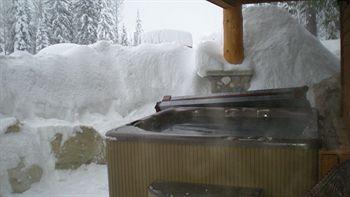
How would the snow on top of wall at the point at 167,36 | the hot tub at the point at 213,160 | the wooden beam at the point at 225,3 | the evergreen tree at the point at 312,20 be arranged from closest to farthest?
the hot tub at the point at 213,160
the wooden beam at the point at 225,3
the evergreen tree at the point at 312,20
the snow on top of wall at the point at 167,36

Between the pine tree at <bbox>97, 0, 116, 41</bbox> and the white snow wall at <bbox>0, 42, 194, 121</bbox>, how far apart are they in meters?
3.27

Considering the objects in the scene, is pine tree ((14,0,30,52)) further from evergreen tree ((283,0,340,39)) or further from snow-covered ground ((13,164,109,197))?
evergreen tree ((283,0,340,39))

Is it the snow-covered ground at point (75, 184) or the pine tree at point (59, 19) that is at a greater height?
the pine tree at point (59, 19)

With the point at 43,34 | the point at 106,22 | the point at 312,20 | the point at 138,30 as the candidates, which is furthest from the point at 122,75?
the point at 312,20

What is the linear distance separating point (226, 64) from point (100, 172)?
261cm

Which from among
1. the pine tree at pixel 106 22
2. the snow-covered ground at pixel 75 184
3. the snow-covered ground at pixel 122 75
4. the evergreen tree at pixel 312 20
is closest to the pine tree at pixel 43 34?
the pine tree at pixel 106 22

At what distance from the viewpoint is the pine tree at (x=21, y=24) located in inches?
322

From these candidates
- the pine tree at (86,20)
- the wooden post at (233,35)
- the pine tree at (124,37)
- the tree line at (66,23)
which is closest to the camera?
the wooden post at (233,35)

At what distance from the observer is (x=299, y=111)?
319 cm

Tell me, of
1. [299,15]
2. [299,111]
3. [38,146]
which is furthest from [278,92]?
[299,15]

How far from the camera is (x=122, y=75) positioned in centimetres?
600

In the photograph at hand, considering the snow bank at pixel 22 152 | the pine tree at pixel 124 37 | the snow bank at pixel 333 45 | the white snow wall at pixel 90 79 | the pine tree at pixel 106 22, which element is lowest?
the snow bank at pixel 22 152

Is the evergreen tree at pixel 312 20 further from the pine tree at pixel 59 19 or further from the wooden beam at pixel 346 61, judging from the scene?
the pine tree at pixel 59 19

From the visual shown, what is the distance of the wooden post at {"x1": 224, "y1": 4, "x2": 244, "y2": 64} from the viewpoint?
5.04 metres
